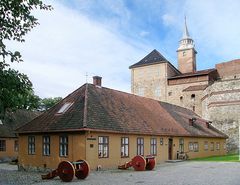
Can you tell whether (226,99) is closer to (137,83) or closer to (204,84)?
(204,84)

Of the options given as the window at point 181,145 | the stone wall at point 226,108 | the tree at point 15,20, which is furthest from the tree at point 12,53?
the stone wall at point 226,108

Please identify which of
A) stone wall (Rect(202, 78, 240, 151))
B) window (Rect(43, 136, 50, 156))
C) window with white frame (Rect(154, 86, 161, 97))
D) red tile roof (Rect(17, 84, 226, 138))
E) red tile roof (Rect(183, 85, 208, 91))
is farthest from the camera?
window with white frame (Rect(154, 86, 161, 97))

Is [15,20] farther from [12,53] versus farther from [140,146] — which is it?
[140,146]

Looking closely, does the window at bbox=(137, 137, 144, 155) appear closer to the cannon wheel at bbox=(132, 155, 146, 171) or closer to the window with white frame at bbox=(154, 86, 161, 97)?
the cannon wheel at bbox=(132, 155, 146, 171)

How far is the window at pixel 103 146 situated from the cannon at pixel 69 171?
156 inches

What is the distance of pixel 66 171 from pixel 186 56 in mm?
59820

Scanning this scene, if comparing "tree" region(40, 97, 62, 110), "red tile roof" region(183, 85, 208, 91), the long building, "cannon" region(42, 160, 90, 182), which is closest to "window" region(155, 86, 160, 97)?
"red tile roof" region(183, 85, 208, 91)

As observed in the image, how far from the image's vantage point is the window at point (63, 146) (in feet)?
69.0

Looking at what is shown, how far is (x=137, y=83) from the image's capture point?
214ft

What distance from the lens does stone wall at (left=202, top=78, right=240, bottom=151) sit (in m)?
46.7

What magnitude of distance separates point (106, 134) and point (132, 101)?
8231 mm

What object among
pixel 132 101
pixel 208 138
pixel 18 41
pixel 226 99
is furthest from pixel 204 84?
pixel 18 41

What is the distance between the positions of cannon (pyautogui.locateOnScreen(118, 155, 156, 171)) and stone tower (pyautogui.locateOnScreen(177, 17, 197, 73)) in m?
51.4

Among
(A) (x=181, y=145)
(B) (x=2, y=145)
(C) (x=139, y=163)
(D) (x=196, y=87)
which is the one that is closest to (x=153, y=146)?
(A) (x=181, y=145)
